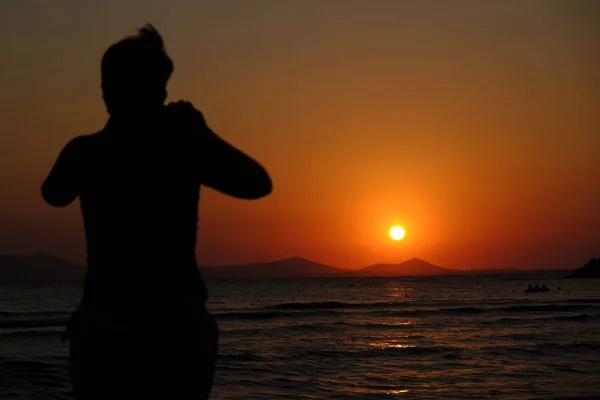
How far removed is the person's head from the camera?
Answer: 5.93ft

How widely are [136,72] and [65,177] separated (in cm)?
33

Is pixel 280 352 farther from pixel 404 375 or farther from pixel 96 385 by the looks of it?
pixel 96 385

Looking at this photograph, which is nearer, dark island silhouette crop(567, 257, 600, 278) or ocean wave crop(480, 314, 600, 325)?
ocean wave crop(480, 314, 600, 325)

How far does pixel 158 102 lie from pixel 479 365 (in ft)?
37.4

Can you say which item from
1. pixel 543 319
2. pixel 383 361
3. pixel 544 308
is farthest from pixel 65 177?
pixel 544 308

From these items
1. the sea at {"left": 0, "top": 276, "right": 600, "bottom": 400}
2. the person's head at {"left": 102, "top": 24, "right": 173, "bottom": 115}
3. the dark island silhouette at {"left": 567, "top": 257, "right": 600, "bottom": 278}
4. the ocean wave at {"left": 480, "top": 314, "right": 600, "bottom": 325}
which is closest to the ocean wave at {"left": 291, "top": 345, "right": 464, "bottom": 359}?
the sea at {"left": 0, "top": 276, "right": 600, "bottom": 400}

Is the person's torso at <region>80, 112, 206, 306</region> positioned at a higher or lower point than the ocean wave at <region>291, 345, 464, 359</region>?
higher

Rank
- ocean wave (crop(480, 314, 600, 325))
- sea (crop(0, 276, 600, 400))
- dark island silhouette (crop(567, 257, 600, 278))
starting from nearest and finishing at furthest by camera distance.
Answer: sea (crop(0, 276, 600, 400))
ocean wave (crop(480, 314, 600, 325))
dark island silhouette (crop(567, 257, 600, 278))

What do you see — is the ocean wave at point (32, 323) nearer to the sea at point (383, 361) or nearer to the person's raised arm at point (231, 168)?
the sea at point (383, 361)

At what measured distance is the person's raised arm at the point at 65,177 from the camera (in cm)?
183

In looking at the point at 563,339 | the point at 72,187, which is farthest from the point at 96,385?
the point at 563,339

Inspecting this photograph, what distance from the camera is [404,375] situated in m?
11.3

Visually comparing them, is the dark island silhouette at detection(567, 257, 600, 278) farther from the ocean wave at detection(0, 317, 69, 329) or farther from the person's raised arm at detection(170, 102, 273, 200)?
the person's raised arm at detection(170, 102, 273, 200)

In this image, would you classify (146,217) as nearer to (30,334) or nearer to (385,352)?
(385,352)
